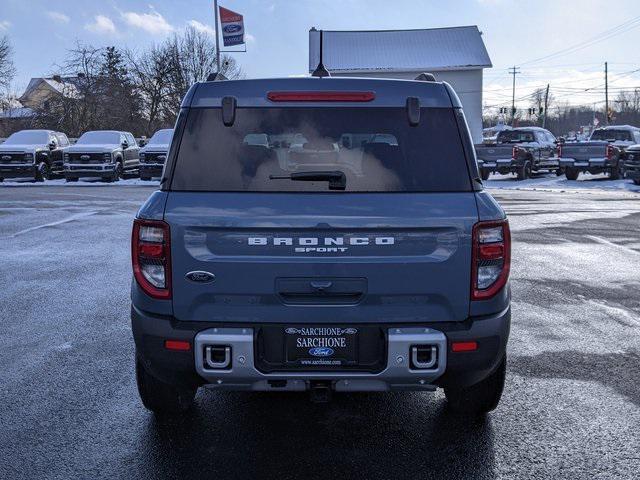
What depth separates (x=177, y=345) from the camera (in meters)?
3.42

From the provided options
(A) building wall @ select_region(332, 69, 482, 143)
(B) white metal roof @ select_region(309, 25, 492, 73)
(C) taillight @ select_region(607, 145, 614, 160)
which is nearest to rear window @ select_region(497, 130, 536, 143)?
(C) taillight @ select_region(607, 145, 614, 160)

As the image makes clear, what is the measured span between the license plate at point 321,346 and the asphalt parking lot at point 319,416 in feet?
1.88

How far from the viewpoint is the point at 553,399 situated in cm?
452

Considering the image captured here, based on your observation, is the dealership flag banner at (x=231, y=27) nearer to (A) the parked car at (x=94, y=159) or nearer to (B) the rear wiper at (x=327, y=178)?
(A) the parked car at (x=94, y=159)

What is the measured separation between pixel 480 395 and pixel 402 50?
53307 mm

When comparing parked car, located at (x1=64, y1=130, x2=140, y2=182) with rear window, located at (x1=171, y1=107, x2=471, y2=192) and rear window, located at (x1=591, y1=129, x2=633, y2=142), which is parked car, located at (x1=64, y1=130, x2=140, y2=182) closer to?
rear window, located at (x1=591, y1=129, x2=633, y2=142)

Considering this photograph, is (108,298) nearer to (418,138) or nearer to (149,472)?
(149,472)

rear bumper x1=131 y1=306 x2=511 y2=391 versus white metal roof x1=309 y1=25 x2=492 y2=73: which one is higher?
white metal roof x1=309 y1=25 x2=492 y2=73

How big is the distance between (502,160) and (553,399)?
955 inches

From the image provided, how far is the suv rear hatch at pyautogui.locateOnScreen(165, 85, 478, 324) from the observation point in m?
3.33

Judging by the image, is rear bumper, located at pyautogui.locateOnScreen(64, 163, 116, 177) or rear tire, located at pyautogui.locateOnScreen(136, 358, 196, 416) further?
rear bumper, located at pyautogui.locateOnScreen(64, 163, 116, 177)

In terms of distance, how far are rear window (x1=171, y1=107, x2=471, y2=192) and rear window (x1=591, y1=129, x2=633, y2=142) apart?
30107 mm

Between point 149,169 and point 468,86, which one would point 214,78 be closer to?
point 149,169

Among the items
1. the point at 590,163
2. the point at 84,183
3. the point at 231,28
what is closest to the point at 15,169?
the point at 84,183
